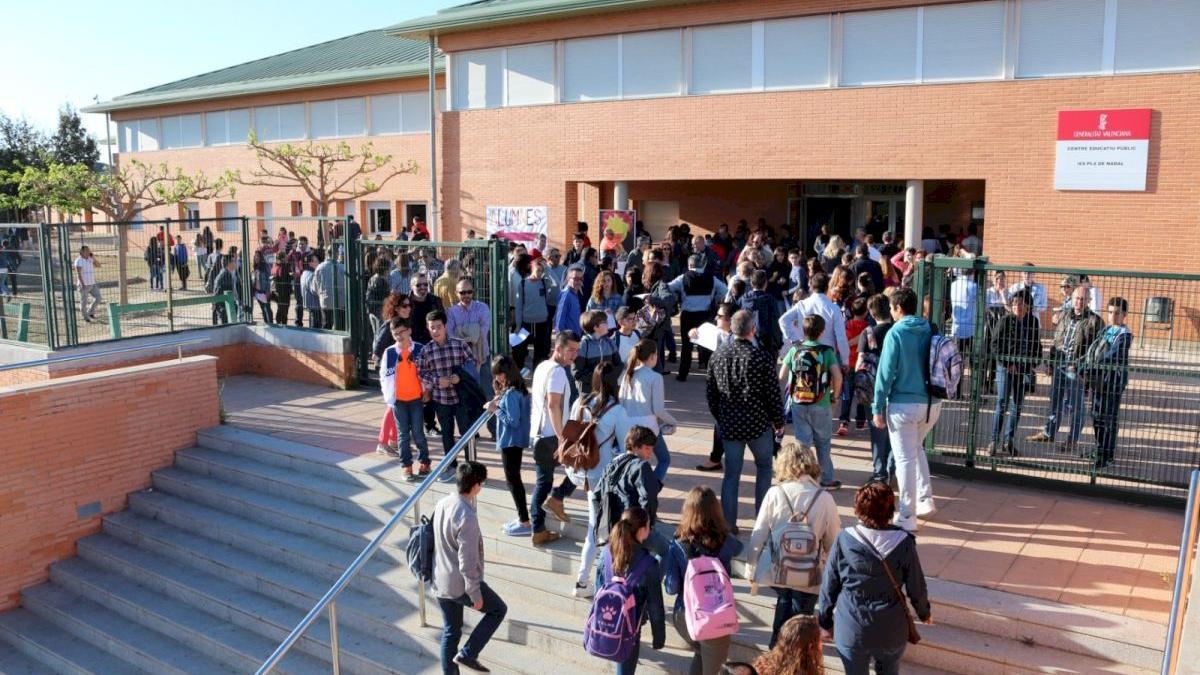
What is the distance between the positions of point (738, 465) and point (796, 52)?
1425 centimetres

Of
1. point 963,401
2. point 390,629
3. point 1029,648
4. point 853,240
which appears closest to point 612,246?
point 853,240

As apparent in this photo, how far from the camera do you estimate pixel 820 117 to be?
19750 mm

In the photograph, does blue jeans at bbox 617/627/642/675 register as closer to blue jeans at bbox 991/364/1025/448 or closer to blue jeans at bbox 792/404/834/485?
→ blue jeans at bbox 792/404/834/485

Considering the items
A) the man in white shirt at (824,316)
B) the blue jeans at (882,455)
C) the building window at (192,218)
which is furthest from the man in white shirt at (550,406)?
the building window at (192,218)

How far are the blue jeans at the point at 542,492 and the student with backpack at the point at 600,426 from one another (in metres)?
0.50

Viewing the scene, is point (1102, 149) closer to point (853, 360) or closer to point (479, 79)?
point (853, 360)

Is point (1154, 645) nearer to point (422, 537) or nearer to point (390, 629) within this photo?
point (422, 537)

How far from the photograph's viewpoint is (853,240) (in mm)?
23188

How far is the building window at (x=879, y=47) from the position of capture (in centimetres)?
1859

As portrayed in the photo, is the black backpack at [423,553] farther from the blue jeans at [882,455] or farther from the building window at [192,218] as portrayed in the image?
the building window at [192,218]

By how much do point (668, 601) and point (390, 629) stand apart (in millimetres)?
2481

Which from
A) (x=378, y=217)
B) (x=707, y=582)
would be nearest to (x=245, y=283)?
(x=707, y=582)

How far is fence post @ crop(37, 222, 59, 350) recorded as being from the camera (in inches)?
558

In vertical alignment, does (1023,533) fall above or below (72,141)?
below
